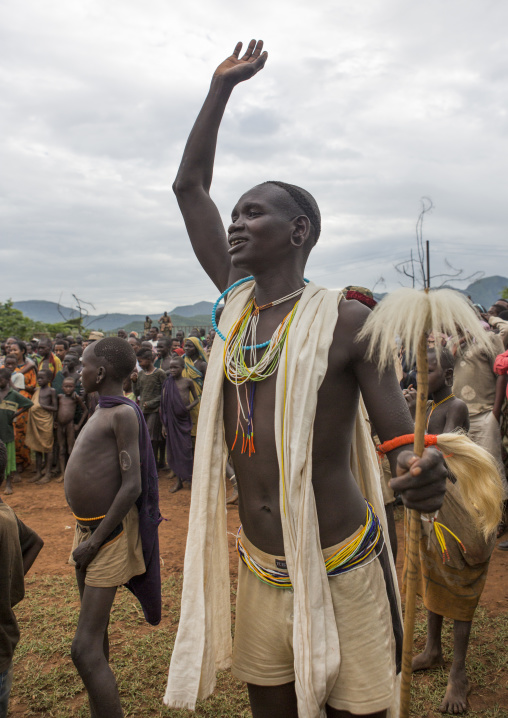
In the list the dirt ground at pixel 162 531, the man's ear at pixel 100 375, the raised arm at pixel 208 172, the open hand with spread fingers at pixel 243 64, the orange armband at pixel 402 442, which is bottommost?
the dirt ground at pixel 162 531

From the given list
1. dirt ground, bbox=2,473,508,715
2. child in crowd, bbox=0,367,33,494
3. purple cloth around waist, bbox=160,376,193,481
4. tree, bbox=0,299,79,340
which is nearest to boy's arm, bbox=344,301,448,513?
dirt ground, bbox=2,473,508,715

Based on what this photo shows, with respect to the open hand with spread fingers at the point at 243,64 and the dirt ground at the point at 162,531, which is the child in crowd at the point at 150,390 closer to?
the dirt ground at the point at 162,531

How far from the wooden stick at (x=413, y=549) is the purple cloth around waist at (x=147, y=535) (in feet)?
6.23

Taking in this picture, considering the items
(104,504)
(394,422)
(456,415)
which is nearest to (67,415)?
(104,504)

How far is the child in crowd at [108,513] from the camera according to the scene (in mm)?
2660

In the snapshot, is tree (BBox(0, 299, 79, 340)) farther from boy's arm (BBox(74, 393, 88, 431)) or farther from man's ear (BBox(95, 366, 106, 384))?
man's ear (BBox(95, 366, 106, 384))

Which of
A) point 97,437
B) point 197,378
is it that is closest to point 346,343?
point 97,437

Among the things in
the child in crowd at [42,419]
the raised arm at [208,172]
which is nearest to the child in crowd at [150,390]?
the child in crowd at [42,419]

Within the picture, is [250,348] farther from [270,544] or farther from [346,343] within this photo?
[270,544]

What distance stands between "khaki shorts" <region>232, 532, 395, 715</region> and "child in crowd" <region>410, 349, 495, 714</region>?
1.45m

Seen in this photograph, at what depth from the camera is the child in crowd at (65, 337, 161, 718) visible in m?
2.66

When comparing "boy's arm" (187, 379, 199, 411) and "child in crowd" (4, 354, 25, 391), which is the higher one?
"child in crowd" (4, 354, 25, 391)

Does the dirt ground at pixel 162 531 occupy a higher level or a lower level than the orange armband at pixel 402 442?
lower

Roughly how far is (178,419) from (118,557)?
5833mm
